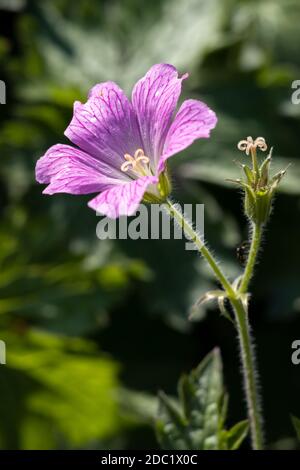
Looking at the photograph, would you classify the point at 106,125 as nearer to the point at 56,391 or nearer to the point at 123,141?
the point at 123,141

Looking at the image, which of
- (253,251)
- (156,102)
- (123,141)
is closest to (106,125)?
(123,141)

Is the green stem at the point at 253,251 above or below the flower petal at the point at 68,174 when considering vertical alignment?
below

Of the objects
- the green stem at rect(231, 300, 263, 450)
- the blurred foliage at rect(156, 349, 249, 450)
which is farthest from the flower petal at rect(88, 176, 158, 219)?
the blurred foliage at rect(156, 349, 249, 450)

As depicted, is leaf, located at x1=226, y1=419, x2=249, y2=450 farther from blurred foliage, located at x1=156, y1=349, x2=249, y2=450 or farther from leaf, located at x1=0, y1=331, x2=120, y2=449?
leaf, located at x1=0, y1=331, x2=120, y2=449

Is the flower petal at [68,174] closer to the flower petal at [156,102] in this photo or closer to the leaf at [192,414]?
the flower petal at [156,102]

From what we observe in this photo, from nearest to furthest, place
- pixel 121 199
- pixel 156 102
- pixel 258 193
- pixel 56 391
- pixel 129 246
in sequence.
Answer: pixel 121 199, pixel 258 193, pixel 156 102, pixel 56 391, pixel 129 246

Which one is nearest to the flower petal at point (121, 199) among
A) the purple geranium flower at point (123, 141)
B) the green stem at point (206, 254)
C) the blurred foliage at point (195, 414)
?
the purple geranium flower at point (123, 141)

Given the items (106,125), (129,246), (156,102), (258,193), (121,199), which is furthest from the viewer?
(129,246)
